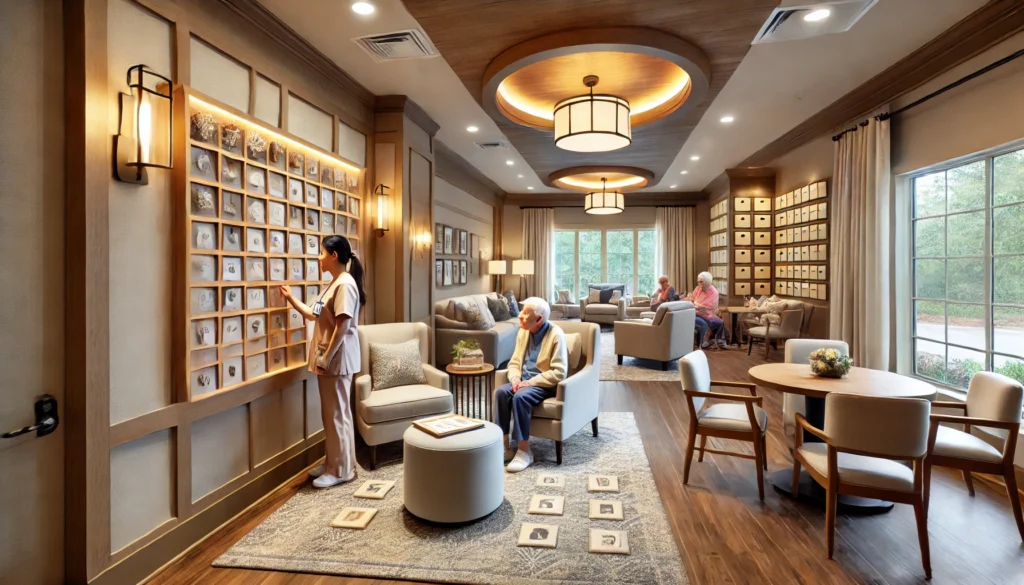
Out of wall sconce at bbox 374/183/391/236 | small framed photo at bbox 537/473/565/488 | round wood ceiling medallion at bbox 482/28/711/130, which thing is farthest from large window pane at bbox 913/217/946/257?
wall sconce at bbox 374/183/391/236

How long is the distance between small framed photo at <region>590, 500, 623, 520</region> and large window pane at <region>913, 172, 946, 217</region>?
12.5ft

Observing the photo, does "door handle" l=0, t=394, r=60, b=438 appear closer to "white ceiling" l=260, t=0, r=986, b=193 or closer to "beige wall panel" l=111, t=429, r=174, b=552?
"beige wall panel" l=111, t=429, r=174, b=552

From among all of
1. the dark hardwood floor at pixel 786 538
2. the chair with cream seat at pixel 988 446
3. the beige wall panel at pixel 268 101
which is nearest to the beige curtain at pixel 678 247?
the dark hardwood floor at pixel 786 538

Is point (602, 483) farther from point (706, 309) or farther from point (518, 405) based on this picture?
point (706, 309)

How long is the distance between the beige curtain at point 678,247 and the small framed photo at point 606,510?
9.01 m

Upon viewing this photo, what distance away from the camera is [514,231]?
37.9 ft

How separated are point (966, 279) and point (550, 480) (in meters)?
3.69

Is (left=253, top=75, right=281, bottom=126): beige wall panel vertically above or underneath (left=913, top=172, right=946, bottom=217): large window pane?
above

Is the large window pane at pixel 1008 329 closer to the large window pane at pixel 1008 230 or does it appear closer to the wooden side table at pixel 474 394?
the large window pane at pixel 1008 230

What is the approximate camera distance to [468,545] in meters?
2.39

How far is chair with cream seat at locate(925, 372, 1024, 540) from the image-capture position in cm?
235

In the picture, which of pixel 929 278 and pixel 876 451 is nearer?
pixel 876 451

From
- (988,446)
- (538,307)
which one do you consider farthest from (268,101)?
(988,446)

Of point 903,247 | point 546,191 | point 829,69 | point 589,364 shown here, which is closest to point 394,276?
point 589,364
